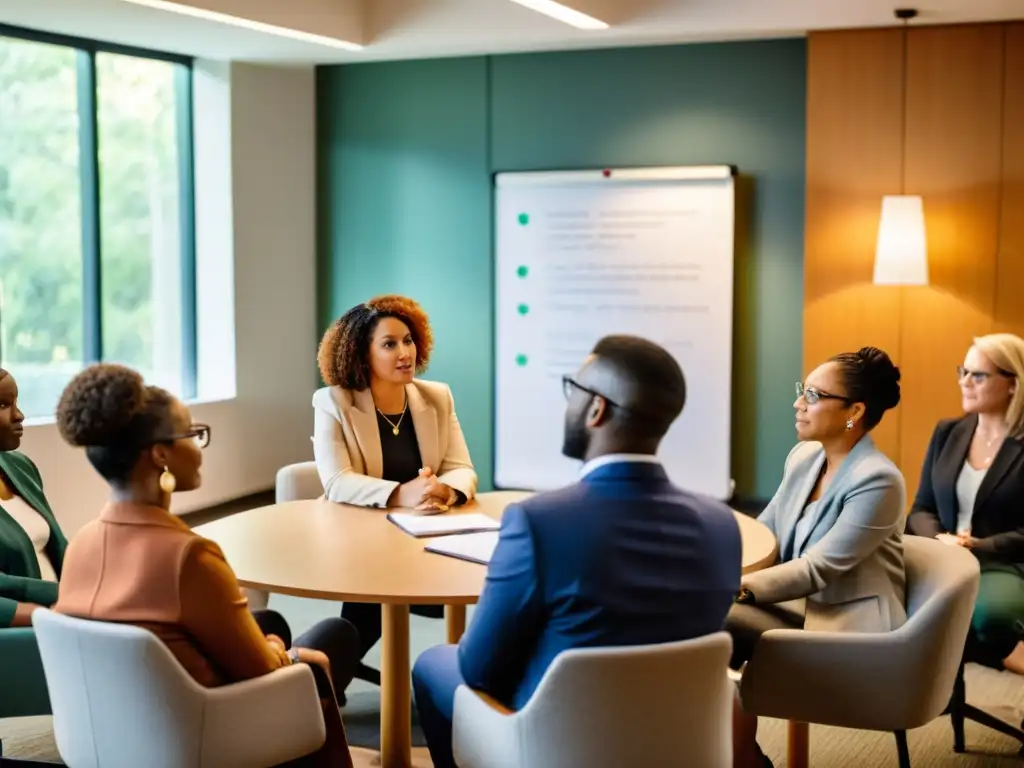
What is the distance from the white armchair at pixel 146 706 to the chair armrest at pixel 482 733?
35cm

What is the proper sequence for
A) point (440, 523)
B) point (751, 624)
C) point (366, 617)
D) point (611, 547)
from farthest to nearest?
1. point (366, 617)
2. point (440, 523)
3. point (751, 624)
4. point (611, 547)

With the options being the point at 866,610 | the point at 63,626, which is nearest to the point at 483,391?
the point at 866,610

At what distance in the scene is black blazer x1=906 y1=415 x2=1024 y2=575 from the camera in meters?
4.21

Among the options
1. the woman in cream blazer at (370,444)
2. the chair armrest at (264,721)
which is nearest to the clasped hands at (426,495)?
the woman in cream blazer at (370,444)

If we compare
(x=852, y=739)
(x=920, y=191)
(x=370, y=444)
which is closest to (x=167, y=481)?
(x=370, y=444)

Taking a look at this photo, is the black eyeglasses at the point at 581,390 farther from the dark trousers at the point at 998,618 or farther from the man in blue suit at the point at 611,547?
the dark trousers at the point at 998,618

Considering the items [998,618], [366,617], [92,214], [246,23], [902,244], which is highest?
[246,23]

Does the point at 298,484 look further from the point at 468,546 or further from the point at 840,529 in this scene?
the point at 840,529

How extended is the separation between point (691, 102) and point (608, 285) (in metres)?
1.17

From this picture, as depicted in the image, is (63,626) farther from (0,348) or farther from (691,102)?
(691,102)

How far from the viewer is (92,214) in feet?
23.3

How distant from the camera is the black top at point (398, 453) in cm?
439

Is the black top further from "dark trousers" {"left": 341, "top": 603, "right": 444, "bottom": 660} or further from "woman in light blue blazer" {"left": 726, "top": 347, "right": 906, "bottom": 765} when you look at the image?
"woman in light blue blazer" {"left": 726, "top": 347, "right": 906, "bottom": 765}

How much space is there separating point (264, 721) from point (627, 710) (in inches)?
30.4
